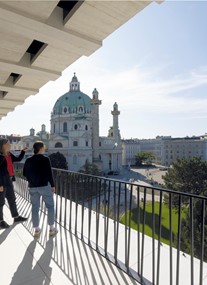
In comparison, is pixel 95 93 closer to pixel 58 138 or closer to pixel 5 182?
pixel 58 138

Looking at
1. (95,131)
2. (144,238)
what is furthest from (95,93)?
(144,238)

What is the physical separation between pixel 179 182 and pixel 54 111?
49.7 m

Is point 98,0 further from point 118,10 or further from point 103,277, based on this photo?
point 103,277

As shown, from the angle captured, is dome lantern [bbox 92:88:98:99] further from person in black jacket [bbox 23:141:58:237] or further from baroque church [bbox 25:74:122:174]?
person in black jacket [bbox 23:141:58:237]

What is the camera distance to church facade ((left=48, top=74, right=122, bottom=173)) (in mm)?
63438

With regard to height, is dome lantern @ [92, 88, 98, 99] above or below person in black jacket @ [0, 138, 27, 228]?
above

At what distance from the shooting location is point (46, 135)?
78.0 metres

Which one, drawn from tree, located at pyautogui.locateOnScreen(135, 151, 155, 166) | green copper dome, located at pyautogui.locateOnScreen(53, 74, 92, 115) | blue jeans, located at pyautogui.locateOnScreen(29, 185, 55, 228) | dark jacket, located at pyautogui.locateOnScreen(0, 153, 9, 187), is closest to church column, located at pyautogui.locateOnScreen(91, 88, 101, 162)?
green copper dome, located at pyautogui.locateOnScreen(53, 74, 92, 115)

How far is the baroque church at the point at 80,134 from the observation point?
208ft

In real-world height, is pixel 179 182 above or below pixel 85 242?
below

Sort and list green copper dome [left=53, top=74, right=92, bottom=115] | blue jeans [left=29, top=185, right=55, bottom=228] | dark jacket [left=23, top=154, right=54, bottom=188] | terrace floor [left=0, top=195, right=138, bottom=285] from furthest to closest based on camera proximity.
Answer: green copper dome [left=53, top=74, right=92, bottom=115]
blue jeans [left=29, top=185, right=55, bottom=228]
dark jacket [left=23, top=154, right=54, bottom=188]
terrace floor [left=0, top=195, right=138, bottom=285]

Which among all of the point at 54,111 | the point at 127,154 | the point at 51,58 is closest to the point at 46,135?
the point at 54,111

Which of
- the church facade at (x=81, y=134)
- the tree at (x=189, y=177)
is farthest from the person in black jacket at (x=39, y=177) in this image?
the church facade at (x=81, y=134)

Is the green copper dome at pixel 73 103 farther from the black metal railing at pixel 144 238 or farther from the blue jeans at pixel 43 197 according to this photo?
the blue jeans at pixel 43 197
